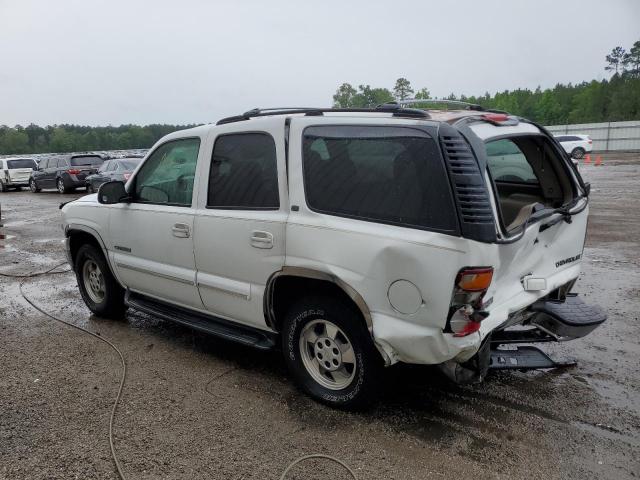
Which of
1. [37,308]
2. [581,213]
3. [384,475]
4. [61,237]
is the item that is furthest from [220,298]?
[61,237]

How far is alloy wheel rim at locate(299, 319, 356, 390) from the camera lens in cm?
343

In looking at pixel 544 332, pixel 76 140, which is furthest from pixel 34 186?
pixel 76 140

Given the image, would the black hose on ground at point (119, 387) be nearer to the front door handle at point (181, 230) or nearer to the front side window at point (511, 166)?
the front door handle at point (181, 230)

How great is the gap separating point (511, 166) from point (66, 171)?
2236cm

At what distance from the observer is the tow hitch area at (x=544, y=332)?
138 inches

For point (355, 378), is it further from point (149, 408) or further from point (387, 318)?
point (149, 408)

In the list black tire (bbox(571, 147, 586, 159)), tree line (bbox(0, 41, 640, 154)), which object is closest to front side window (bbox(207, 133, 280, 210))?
black tire (bbox(571, 147, 586, 159))

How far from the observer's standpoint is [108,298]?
541 centimetres

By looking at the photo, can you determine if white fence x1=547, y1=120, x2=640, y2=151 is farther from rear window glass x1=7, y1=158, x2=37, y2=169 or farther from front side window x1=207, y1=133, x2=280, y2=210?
front side window x1=207, y1=133, x2=280, y2=210

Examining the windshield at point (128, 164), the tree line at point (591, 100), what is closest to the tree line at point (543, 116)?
the tree line at point (591, 100)

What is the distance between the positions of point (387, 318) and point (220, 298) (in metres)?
1.52

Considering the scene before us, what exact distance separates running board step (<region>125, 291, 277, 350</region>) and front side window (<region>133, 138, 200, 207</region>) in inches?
37.1

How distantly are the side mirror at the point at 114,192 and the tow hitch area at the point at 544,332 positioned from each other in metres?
3.39

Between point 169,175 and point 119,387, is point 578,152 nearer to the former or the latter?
point 169,175
